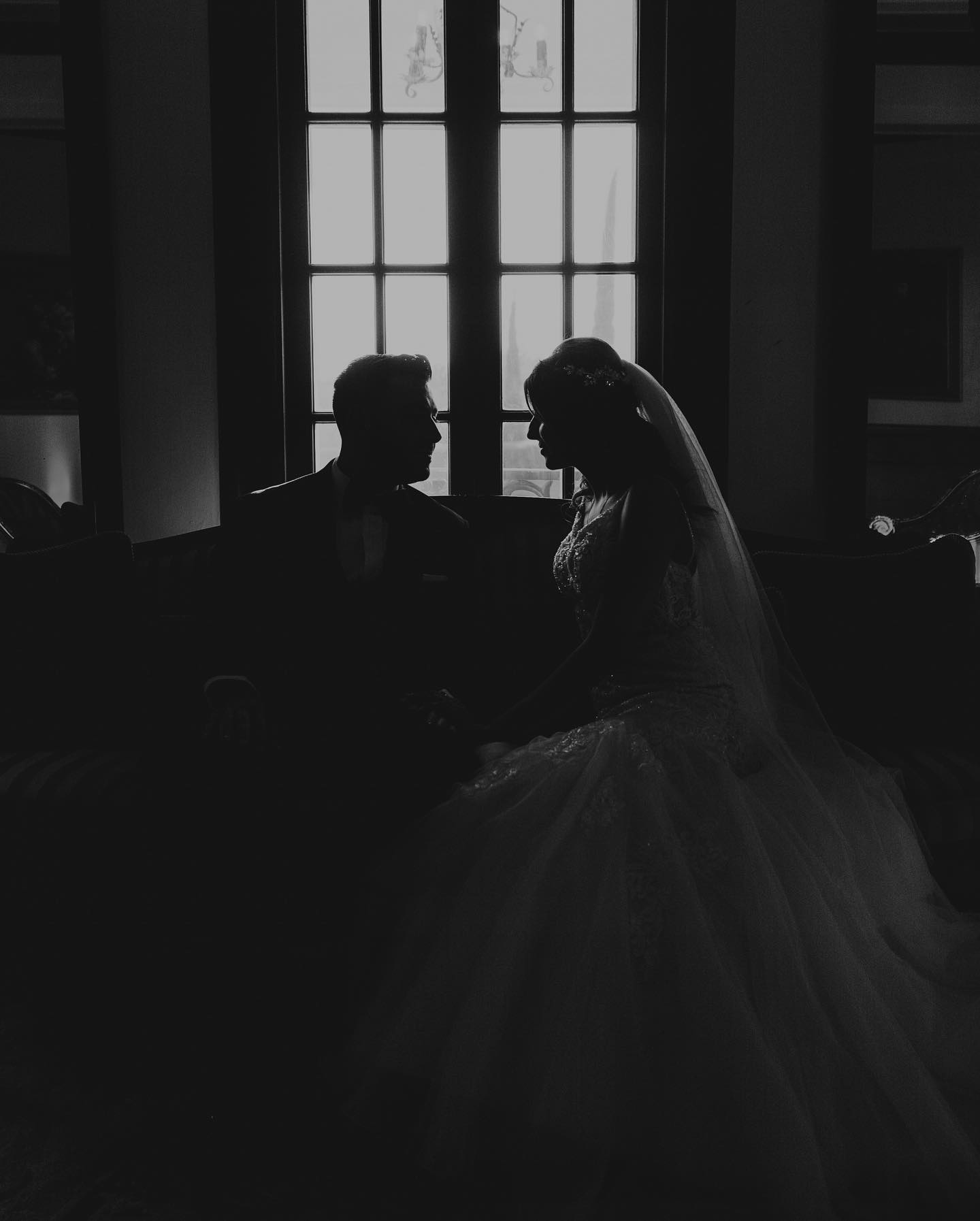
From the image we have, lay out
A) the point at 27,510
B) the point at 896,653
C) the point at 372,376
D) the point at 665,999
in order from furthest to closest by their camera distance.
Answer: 1. the point at 27,510
2. the point at 896,653
3. the point at 372,376
4. the point at 665,999

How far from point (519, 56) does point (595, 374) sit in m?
1.83

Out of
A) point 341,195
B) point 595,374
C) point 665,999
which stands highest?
point 341,195

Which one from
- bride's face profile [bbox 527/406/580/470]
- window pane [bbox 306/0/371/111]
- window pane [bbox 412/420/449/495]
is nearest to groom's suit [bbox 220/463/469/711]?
bride's face profile [bbox 527/406/580/470]

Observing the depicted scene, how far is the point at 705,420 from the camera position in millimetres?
3332

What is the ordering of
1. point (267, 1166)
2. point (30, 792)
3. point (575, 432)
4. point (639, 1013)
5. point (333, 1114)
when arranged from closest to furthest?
point (639, 1013) → point (267, 1166) → point (333, 1114) → point (575, 432) → point (30, 792)

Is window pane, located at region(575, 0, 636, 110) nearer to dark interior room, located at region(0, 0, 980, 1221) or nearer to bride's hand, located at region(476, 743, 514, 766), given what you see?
dark interior room, located at region(0, 0, 980, 1221)

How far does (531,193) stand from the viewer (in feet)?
11.2

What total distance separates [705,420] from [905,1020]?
6.76ft

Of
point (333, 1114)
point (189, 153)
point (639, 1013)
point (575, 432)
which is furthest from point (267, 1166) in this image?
point (189, 153)

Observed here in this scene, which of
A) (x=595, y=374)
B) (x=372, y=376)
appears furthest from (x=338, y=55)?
(x=595, y=374)

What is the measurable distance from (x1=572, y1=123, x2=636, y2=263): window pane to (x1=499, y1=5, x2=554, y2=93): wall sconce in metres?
0.19

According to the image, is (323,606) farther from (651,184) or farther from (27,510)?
(27,510)

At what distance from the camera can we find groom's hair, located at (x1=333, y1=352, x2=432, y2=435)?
2.44 metres

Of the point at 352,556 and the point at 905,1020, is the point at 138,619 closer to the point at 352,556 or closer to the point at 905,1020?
the point at 352,556
